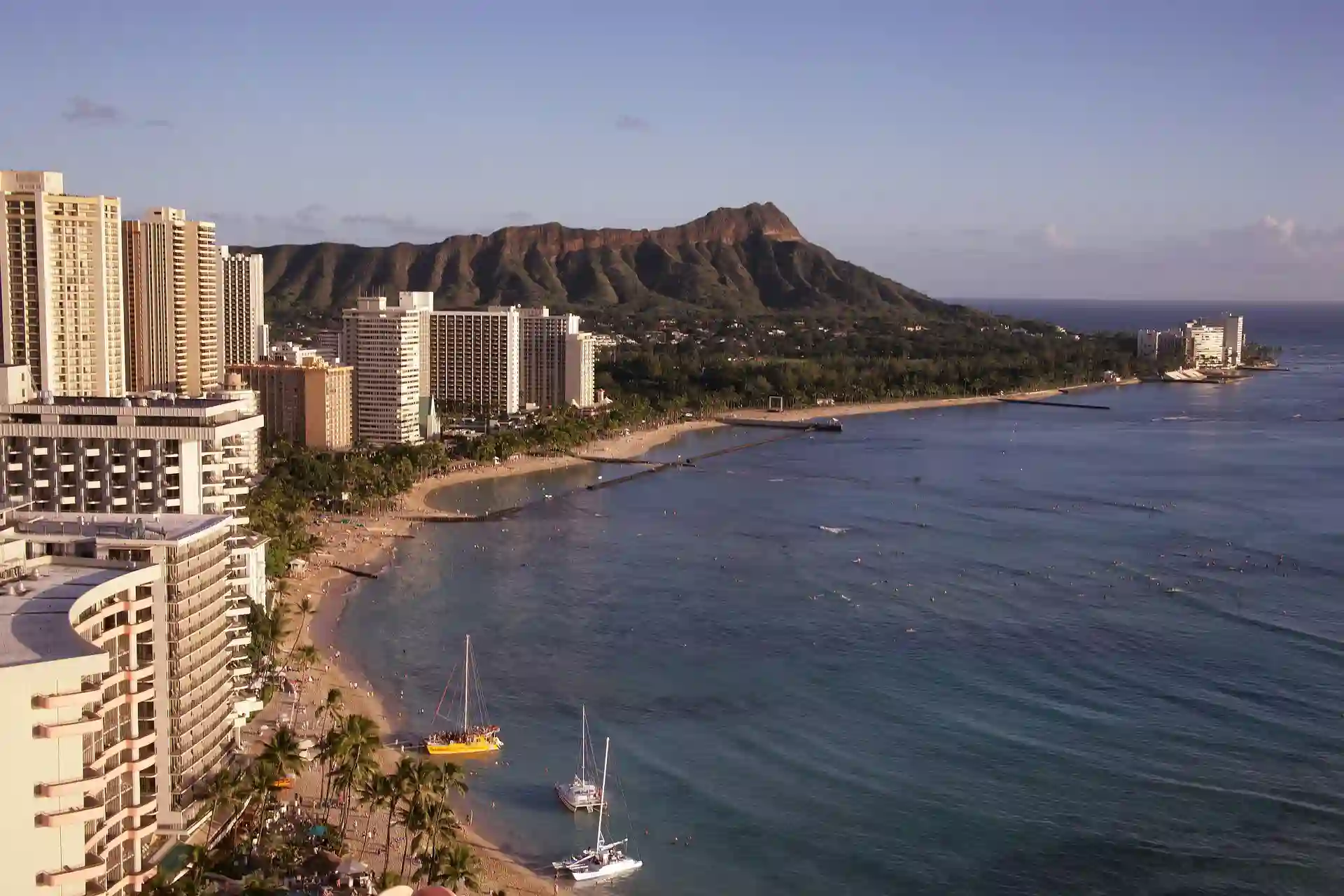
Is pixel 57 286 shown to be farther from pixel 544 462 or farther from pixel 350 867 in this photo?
pixel 350 867

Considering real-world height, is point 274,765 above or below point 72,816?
below

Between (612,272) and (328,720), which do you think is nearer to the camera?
(328,720)

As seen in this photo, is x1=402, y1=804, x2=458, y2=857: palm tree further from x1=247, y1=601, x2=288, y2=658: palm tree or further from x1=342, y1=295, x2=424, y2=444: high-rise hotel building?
x1=342, y1=295, x2=424, y2=444: high-rise hotel building

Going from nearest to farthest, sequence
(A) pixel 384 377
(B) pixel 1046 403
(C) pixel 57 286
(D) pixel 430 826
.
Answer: (D) pixel 430 826 → (C) pixel 57 286 → (A) pixel 384 377 → (B) pixel 1046 403

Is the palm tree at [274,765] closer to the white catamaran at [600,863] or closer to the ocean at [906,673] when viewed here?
the ocean at [906,673]

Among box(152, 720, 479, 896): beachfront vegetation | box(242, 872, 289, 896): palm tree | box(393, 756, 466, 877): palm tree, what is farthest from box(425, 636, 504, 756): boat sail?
box(242, 872, 289, 896): palm tree

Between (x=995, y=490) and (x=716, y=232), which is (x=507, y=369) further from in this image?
(x=716, y=232)

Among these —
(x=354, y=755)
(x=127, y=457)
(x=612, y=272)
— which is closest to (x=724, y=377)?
(x=127, y=457)

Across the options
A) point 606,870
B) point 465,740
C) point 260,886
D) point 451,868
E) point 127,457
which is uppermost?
point 127,457
